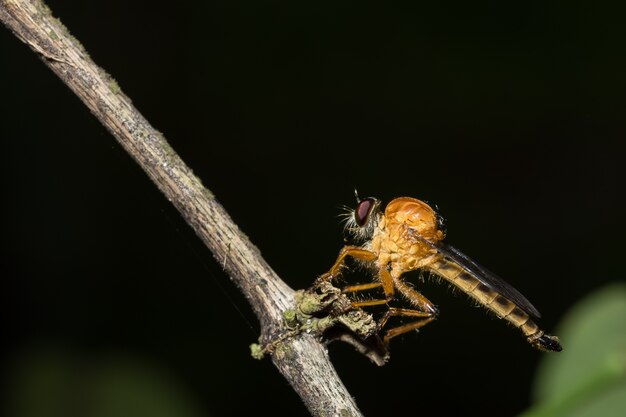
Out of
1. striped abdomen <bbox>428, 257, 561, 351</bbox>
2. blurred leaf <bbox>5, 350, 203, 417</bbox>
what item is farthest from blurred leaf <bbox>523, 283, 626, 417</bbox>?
blurred leaf <bbox>5, 350, 203, 417</bbox>

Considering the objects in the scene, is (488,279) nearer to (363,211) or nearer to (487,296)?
(487,296)

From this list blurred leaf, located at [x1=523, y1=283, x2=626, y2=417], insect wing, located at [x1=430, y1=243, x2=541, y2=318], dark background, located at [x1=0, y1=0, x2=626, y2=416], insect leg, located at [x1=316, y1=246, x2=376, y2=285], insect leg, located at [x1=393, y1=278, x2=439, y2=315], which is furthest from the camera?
dark background, located at [x1=0, y1=0, x2=626, y2=416]

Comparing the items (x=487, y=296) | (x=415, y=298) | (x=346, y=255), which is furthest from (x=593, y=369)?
(x=487, y=296)

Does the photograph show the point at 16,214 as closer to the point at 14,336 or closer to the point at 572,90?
the point at 14,336

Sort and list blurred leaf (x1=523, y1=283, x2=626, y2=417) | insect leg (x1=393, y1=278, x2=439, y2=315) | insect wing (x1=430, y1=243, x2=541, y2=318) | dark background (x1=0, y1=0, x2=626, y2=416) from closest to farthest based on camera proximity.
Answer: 1. blurred leaf (x1=523, y1=283, x2=626, y2=417)
2. insect leg (x1=393, y1=278, x2=439, y2=315)
3. insect wing (x1=430, y1=243, x2=541, y2=318)
4. dark background (x1=0, y1=0, x2=626, y2=416)

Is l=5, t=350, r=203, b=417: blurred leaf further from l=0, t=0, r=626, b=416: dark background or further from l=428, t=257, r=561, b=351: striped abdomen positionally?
l=428, t=257, r=561, b=351: striped abdomen

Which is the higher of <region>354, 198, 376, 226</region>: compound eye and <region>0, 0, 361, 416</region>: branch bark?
<region>354, 198, 376, 226</region>: compound eye

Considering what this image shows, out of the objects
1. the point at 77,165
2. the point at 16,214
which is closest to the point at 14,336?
the point at 16,214
